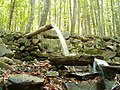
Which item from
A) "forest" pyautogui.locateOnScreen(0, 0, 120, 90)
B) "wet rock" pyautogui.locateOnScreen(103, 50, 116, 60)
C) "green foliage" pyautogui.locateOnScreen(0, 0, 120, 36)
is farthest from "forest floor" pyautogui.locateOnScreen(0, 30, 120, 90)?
"green foliage" pyautogui.locateOnScreen(0, 0, 120, 36)

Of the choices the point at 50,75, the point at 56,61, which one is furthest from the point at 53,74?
the point at 56,61

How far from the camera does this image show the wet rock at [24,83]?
13.3 feet

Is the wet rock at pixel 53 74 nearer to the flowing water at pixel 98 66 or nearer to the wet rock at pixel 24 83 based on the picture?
the wet rock at pixel 24 83

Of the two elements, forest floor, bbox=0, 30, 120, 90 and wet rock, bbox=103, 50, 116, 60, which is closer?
forest floor, bbox=0, 30, 120, 90

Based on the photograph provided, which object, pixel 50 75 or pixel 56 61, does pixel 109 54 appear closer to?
pixel 56 61

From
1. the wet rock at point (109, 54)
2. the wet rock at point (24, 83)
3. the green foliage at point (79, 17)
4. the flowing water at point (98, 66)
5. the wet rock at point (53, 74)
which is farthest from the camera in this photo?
the green foliage at point (79, 17)

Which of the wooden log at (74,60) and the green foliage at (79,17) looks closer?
the wooden log at (74,60)

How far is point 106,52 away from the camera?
10.1 metres

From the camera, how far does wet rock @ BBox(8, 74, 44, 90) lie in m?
4.05

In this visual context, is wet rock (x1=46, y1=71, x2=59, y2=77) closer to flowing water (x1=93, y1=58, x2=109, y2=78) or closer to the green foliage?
flowing water (x1=93, y1=58, x2=109, y2=78)

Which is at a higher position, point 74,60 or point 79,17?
point 79,17

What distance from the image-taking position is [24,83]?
4070 millimetres

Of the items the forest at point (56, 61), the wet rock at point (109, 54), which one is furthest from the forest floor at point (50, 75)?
the wet rock at point (109, 54)

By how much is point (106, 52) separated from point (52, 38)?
218cm
